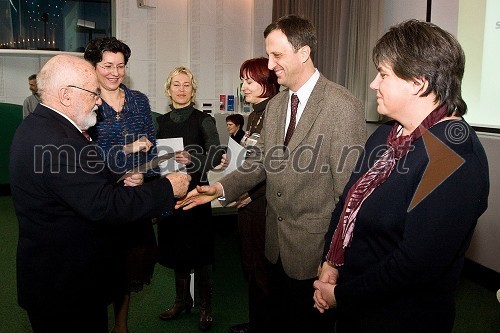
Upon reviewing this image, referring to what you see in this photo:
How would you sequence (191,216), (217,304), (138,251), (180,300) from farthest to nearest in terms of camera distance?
(217,304), (180,300), (191,216), (138,251)

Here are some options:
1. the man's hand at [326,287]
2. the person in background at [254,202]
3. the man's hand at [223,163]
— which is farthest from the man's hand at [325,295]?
the man's hand at [223,163]

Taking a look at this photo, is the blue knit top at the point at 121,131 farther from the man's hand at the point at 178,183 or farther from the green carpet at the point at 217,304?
the green carpet at the point at 217,304

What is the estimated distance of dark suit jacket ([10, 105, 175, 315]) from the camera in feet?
5.52

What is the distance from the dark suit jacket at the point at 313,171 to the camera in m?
1.86

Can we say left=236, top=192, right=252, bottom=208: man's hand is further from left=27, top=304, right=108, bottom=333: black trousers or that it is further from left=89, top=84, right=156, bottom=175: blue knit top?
left=27, top=304, right=108, bottom=333: black trousers

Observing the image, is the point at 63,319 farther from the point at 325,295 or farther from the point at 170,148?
the point at 170,148

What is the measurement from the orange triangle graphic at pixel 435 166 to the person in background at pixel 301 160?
0.55 meters

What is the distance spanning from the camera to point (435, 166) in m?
1.26

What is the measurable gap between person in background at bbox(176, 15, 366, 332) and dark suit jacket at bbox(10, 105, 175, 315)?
23.0 inches

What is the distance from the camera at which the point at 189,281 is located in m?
3.35

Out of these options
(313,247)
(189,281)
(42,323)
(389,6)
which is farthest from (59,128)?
(389,6)

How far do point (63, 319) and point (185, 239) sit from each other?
1.36m

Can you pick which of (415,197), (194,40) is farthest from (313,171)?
(194,40)

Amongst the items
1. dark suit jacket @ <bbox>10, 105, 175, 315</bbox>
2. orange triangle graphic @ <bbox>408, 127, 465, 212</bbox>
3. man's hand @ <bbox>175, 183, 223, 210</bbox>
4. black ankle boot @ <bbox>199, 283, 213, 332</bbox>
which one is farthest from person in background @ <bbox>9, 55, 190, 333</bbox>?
black ankle boot @ <bbox>199, 283, 213, 332</bbox>
